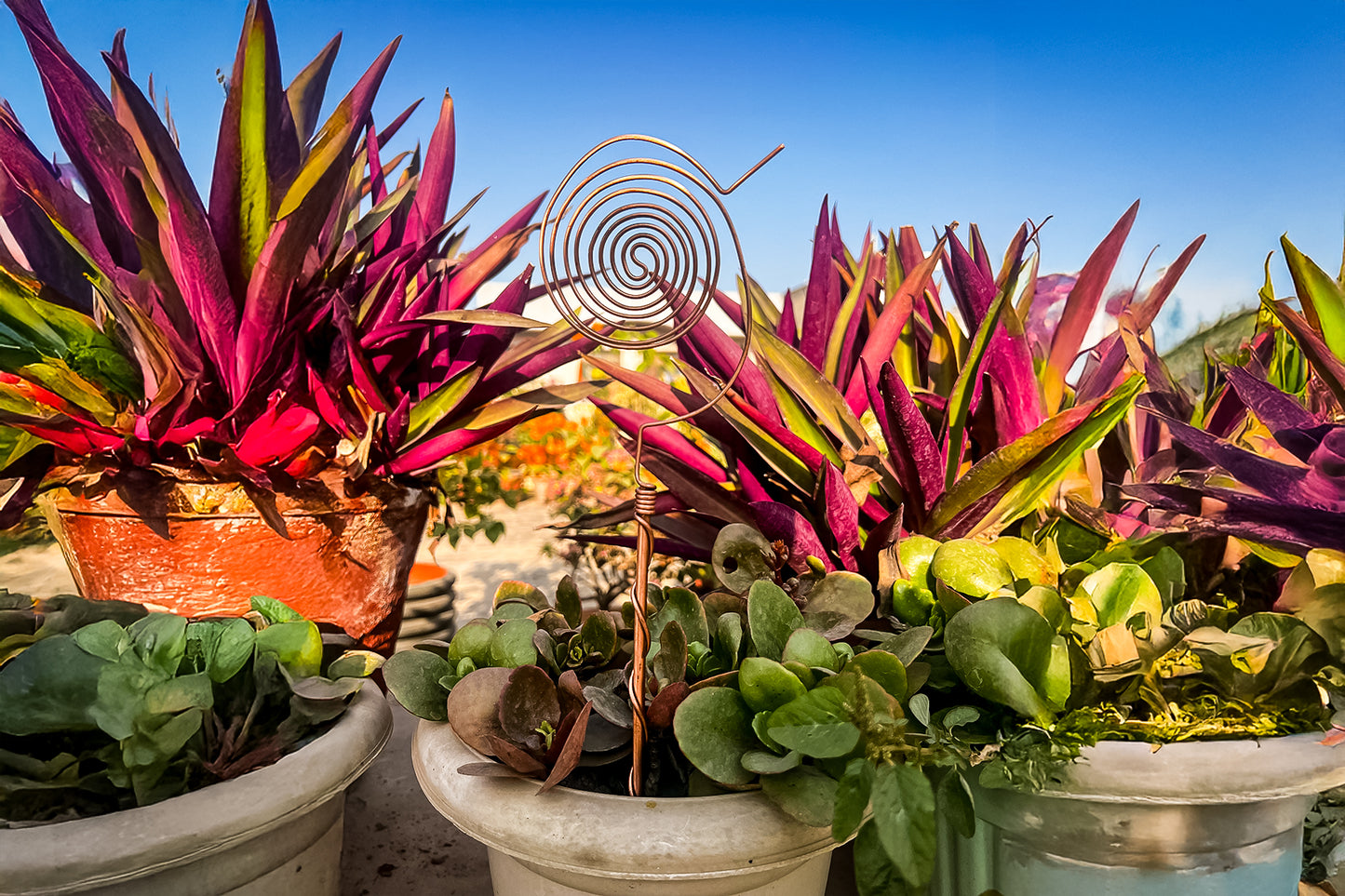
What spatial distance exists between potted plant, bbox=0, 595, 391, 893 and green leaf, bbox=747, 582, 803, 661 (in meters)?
0.35

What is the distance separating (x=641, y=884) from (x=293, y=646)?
371mm

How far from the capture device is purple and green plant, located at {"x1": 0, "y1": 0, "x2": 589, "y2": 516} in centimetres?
87

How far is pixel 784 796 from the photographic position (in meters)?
0.55

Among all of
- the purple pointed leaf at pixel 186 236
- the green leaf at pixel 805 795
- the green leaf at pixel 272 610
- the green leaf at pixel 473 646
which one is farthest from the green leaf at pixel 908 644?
the purple pointed leaf at pixel 186 236

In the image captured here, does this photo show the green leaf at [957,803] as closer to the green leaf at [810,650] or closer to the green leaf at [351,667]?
the green leaf at [810,650]

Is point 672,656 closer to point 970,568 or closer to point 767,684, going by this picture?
point 767,684

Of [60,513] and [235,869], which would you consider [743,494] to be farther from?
[60,513]

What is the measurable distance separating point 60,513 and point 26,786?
1.59 feet

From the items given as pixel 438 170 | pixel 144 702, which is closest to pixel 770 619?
pixel 144 702

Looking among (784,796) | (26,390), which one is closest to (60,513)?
(26,390)

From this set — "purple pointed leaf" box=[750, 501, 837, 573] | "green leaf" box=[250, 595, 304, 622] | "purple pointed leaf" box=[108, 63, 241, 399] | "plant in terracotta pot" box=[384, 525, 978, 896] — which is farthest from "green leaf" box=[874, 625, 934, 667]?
"purple pointed leaf" box=[108, 63, 241, 399]

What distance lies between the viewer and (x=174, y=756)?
63cm

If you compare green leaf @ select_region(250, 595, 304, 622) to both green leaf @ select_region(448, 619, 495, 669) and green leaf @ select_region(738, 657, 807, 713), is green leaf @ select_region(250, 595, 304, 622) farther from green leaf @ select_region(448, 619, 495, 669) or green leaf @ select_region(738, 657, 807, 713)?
green leaf @ select_region(738, 657, 807, 713)

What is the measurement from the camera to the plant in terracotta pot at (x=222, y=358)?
0.88m
